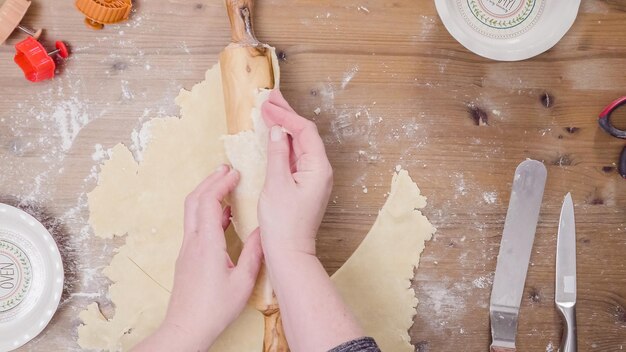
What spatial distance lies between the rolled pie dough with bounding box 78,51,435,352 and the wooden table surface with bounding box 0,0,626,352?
0.03 m

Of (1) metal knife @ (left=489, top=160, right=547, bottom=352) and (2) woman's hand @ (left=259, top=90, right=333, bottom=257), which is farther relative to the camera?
(1) metal knife @ (left=489, top=160, right=547, bottom=352)

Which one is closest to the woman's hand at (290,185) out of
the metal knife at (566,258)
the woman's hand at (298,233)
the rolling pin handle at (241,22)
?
the woman's hand at (298,233)

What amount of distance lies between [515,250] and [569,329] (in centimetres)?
18

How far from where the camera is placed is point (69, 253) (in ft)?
3.93

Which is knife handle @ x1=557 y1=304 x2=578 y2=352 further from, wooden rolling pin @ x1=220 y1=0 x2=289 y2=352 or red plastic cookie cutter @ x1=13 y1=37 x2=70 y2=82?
red plastic cookie cutter @ x1=13 y1=37 x2=70 y2=82

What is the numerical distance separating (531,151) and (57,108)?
3.09 ft

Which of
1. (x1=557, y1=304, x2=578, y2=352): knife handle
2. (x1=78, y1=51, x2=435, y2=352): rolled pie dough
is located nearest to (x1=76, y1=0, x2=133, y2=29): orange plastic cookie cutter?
(x1=78, y1=51, x2=435, y2=352): rolled pie dough

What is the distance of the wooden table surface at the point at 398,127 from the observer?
1193 millimetres

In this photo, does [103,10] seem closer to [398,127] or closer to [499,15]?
[398,127]

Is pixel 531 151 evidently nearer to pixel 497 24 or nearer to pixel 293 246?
pixel 497 24

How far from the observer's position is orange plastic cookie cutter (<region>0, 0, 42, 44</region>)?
45.1 inches

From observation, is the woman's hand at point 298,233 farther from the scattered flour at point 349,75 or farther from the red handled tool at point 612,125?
the red handled tool at point 612,125

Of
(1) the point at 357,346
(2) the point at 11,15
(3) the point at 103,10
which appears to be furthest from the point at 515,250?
(2) the point at 11,15

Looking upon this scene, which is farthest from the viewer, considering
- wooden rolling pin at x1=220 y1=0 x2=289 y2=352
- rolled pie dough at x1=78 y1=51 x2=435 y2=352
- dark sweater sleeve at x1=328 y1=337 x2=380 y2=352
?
rolled pie dough at x1=78 y1=51 x2=435 y2=352
